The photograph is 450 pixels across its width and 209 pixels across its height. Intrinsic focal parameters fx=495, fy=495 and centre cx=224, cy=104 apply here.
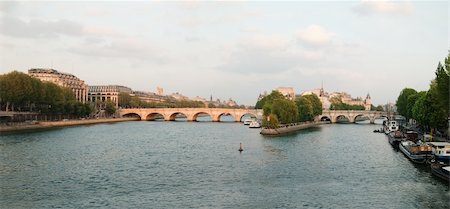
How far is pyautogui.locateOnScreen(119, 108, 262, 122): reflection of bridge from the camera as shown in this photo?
124 metres

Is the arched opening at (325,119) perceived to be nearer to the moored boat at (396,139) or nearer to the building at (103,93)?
the moored boat at (396,139)

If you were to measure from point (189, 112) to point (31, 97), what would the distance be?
52955 millimetres

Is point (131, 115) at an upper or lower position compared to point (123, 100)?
lower

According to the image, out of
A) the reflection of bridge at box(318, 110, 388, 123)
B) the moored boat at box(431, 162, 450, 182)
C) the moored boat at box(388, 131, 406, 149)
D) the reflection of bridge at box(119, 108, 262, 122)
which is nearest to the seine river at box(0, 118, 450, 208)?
the moored boat at box(431, 162, 450, 182)

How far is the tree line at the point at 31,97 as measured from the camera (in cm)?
7469

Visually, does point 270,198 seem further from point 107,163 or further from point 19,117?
point 19,117

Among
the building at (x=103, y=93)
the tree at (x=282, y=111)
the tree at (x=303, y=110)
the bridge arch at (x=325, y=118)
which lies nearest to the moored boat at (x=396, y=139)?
the tree at (x=282, y=111)

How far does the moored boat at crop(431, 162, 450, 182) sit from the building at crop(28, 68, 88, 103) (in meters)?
111

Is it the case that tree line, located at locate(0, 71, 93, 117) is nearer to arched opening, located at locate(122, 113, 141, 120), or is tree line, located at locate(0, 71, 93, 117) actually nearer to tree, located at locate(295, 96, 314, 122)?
arched opening, located at locate(122, 113, 141, 120)

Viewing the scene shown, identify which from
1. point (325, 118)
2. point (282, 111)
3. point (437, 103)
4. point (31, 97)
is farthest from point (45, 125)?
point (325, 118)

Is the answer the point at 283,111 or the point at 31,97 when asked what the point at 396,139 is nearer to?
the point at 283,111

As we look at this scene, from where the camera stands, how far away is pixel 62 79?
5576 inches

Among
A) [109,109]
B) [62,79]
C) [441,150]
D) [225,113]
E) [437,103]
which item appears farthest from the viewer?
[62,79]

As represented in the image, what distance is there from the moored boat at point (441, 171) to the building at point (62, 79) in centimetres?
11144
